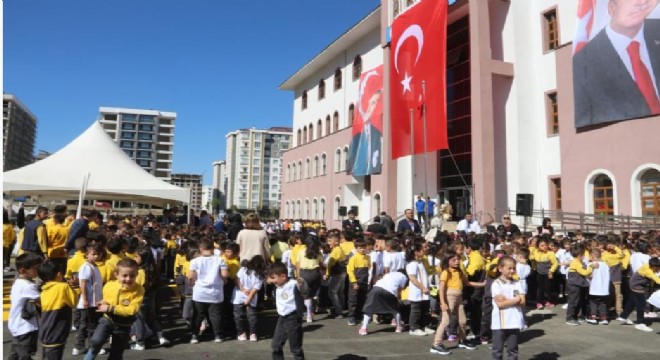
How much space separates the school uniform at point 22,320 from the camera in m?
4.87

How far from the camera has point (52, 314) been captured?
16.5ft

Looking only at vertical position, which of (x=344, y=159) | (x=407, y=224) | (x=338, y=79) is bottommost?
(x=407, y=224)

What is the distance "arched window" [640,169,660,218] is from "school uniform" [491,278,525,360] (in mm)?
15768

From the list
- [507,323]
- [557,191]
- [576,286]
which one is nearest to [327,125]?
[557,191]

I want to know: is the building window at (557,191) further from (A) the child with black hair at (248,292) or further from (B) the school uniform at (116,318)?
(B) the school uniform at (116,318)

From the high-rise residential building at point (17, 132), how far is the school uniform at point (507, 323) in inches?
5061

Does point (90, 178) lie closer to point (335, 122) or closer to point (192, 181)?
point (335, 122)

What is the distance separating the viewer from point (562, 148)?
22000mm

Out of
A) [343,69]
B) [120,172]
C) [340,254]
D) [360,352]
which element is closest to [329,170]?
[343,69]

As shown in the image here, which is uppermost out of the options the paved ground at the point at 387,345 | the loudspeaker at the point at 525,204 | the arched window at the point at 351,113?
the arched window at the point at 351,113

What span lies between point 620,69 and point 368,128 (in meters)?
15.7

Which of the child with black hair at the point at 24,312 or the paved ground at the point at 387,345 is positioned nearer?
the child with black hair at the point at 24,312

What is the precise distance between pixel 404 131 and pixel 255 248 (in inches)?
744

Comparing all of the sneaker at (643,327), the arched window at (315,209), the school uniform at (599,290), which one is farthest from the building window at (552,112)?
the arched window at (315,209)
